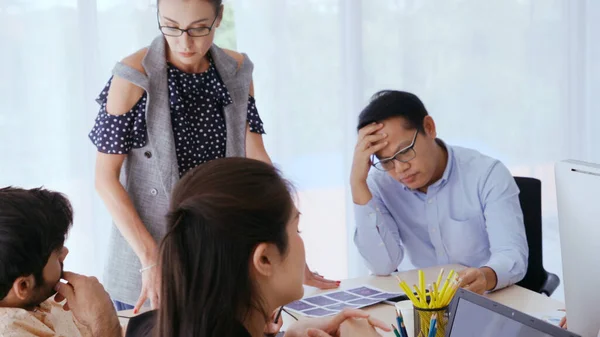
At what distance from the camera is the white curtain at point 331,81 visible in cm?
286

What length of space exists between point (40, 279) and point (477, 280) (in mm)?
1051

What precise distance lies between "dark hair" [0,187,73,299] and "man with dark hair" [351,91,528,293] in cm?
103

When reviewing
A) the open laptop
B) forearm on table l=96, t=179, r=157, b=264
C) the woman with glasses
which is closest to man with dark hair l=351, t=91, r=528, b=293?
the woman with glasses

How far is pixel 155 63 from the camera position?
210 cm

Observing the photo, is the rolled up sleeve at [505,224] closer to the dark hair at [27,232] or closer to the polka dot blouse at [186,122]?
the polka dot blouse at [186,122]

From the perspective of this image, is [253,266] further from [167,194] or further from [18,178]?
[18,178]

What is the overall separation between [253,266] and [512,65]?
273 centimetres

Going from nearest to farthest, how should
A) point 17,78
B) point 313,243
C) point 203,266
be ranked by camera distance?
point 203,266 → point 17,78 → point 313,243

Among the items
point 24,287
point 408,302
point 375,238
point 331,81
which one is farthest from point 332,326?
point 331,81

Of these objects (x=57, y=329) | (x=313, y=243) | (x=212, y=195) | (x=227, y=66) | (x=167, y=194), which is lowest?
(x=313, y=243)

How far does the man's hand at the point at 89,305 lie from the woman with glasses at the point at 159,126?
0.76 ft

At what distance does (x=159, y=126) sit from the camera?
6.82 feet

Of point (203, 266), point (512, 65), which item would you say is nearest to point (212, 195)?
point (203, 266)

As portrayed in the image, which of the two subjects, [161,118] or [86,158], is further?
[86,158]
